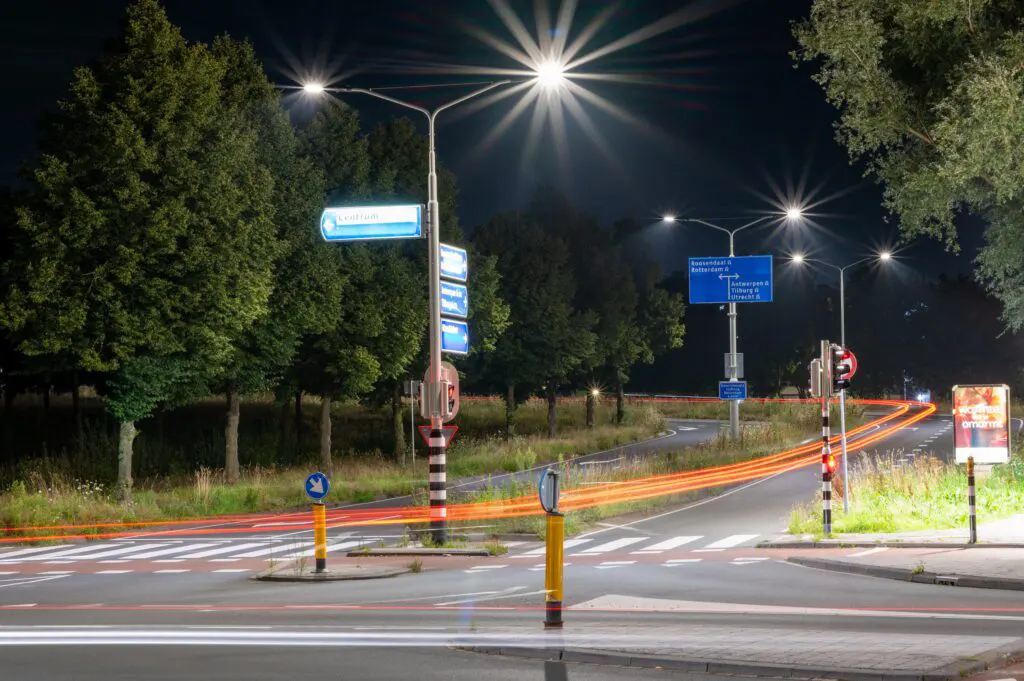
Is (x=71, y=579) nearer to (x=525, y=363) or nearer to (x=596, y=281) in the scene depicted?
(x=525, y=363)

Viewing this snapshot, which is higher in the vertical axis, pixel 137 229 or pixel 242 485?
pixel 137 229

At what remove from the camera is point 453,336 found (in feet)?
78.6

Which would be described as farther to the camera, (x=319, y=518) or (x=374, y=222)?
(x=374, y=222)

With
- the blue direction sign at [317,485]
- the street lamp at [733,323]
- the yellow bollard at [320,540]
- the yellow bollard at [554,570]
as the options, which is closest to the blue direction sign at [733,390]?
the street lamp at [733,323]

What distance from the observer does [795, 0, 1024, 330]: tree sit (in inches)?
1006

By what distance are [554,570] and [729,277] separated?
36.9 m

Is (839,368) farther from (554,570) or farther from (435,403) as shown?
(554,570)

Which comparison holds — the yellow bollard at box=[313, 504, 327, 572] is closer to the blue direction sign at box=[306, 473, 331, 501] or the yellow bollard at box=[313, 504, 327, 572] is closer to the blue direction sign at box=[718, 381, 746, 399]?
the blue direction sign at box=[306, 473, 331, 501]

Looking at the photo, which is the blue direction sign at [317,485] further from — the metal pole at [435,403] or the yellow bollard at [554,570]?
the yellow bollard at [554,570]

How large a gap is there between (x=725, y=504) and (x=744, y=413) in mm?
47547

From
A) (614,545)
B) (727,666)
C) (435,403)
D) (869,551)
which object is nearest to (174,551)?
(435,403)

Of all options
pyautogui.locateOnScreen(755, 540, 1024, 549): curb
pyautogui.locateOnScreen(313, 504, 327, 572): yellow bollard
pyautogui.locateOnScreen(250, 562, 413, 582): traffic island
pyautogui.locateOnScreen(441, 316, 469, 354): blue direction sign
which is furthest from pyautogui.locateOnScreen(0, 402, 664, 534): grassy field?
pyautogui.locateOnScreen(313, 504, 327, 572): yellow bollard

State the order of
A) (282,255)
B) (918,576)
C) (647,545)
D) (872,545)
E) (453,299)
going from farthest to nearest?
(282,255) < (453,299) < (647,545) < (872,545) < (918,576)

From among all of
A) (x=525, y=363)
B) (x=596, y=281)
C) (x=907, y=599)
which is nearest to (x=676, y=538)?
(x=907, y=599)
